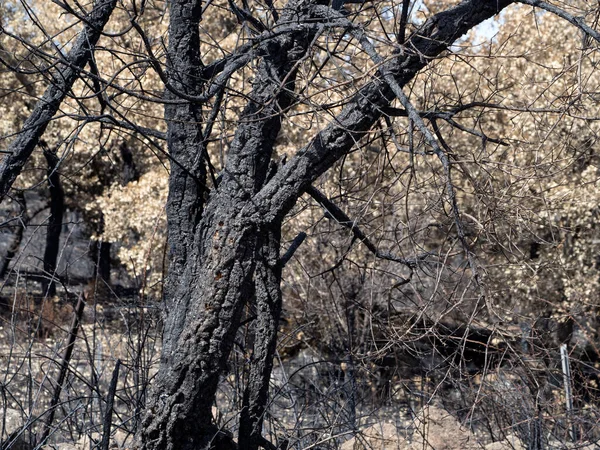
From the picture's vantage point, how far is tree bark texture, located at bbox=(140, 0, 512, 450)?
12.8ft

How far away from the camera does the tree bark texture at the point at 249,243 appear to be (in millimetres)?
3904

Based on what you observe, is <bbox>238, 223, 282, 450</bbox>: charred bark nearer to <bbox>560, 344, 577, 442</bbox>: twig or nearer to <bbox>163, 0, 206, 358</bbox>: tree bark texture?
<bbox>163, 0, 206, 358</bbox>: tree bark texture

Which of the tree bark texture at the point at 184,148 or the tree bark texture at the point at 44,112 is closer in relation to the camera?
the tree bark texture at the point at 184,148

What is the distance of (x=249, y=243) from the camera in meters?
4.04

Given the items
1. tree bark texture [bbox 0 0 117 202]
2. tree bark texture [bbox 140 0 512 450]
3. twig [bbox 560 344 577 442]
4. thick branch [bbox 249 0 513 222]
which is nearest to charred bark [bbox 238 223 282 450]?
tree bark texture [bbox 140 0 512 450]

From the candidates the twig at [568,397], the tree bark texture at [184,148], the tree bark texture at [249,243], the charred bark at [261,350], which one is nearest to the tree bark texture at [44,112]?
the tree bark texture at [184,148]

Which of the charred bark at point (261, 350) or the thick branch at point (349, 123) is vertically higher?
the thick branch at point (349, 123)

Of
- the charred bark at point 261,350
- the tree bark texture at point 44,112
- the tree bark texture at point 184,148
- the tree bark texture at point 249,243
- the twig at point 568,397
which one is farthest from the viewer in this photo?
the twig at point 568,397

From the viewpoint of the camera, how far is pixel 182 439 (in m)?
3.92

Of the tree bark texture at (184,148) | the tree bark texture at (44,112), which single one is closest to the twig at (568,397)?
the tree bark texture at (184,148)

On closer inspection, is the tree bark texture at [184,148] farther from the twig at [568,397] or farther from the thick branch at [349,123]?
the twig at [568,397]

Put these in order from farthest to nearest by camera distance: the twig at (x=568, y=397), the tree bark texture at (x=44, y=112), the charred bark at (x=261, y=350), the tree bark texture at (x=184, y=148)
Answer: the twig at (x=568, y=397) → the tree bark texture at (x=44, y=112) → the tree bark texture at (x=184, y=148) → the charred bark at (x=261, y=350)

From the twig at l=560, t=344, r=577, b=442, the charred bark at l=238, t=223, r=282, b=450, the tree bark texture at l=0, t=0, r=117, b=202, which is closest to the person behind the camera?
the charred bark at l=238, t=223, r=282, b=450

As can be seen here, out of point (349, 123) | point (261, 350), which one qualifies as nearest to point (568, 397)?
point (261, 350)
